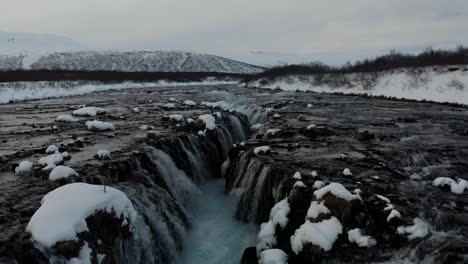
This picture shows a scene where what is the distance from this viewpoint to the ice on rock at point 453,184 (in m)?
11.7

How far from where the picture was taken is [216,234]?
43.9 feet

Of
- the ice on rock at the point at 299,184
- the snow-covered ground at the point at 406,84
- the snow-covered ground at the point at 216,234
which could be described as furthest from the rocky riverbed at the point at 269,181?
the snow-covered ground at the point at 406,84

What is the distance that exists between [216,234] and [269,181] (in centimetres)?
237

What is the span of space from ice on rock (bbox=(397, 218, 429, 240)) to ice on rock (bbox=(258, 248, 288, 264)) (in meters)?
2.64

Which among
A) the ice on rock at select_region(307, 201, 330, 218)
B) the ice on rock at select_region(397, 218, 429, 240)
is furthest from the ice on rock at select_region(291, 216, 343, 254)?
the ice on rock at select_region(397, 218, 429, 240)

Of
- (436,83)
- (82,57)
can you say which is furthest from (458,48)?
(82,57)

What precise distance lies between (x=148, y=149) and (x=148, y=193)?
323 cm

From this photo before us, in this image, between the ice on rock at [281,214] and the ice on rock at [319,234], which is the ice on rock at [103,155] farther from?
the ice on rock at [319,234]

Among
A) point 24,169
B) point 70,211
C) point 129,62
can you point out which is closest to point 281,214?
point 70,211

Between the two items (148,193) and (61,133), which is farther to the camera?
(61,133)

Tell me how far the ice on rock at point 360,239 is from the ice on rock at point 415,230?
2.21 feet

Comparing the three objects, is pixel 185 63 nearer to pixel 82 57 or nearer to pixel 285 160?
pixel 82 57

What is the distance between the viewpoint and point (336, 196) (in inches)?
393

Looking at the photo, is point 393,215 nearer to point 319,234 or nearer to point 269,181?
point 319,234
